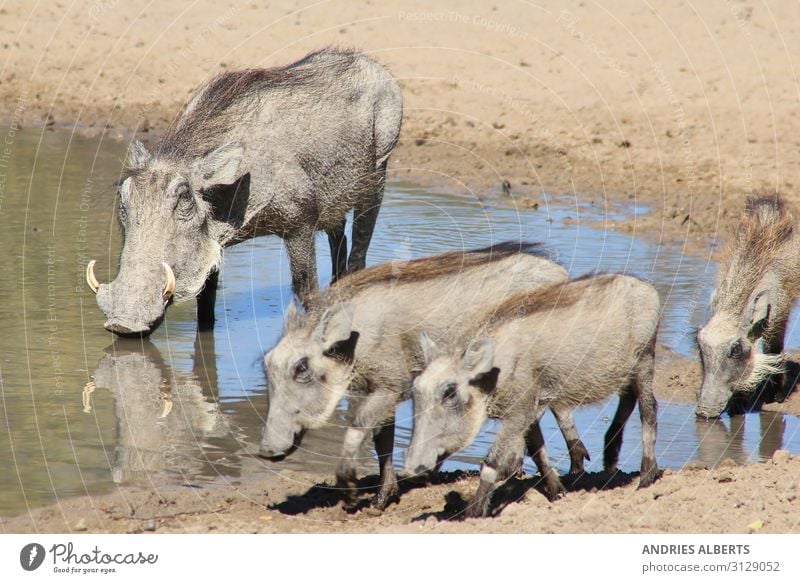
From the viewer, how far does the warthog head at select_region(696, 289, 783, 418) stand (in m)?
8.24

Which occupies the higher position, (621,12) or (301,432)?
(621,12)

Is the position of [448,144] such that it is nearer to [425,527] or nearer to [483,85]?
[483,85]

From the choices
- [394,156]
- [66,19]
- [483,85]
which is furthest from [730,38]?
[66,19]

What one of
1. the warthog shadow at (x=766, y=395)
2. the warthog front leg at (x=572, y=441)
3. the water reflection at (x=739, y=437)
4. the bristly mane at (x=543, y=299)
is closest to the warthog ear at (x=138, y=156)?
the bristly mane at (x=543, y=299)

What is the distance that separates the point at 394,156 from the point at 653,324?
32.2 ft

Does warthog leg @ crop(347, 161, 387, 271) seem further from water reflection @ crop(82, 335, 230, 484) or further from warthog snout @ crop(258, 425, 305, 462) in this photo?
warthog snout @ crop(258, 425, 305, 462)

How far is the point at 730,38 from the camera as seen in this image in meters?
18.2

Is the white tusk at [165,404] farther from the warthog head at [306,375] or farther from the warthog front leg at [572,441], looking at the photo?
the warthog front leg at [572,441]

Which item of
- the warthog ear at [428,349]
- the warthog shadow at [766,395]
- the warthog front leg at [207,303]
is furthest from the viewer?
the warthog front leg at [207,303]

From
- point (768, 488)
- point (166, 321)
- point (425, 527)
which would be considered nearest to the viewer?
point (425, 527)

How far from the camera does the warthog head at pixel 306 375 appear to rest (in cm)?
614

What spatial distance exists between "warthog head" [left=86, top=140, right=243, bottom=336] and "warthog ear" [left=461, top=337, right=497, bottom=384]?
9.31 feet

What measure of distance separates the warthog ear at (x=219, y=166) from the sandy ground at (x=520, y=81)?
225 inches

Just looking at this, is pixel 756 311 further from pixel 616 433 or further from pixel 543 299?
pixel 543 299
